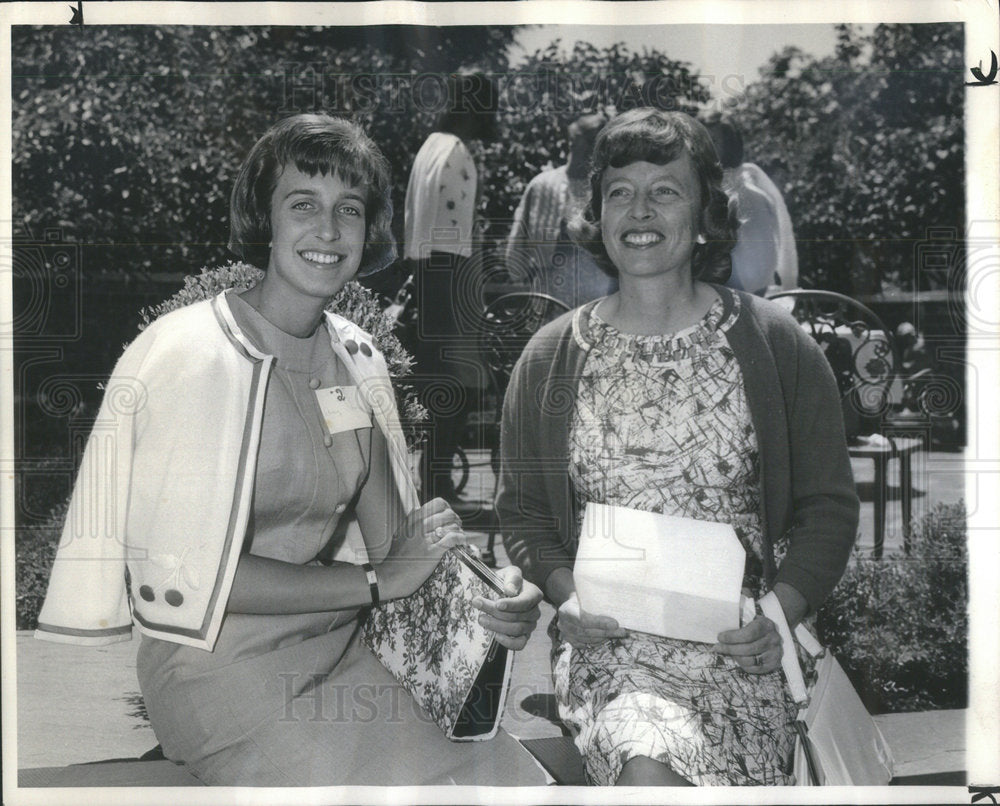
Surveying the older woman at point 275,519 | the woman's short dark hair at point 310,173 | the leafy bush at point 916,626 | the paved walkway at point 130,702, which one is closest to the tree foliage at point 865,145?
the paved walkway at point 130,702

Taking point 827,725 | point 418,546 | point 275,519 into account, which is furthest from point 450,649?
point 827,725

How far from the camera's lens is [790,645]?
2.73 meters

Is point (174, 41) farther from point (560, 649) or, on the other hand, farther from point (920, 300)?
point (920, 300)

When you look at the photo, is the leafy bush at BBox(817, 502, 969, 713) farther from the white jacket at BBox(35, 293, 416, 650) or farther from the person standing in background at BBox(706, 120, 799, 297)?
the white jacket at BBox(35, 293, 416, 650)

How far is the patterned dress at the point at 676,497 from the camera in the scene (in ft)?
8.51

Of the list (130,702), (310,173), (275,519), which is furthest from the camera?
(130,702)

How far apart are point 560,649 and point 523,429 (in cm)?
63

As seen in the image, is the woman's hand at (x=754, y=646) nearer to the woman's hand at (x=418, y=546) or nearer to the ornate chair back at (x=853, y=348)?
the ornate chair back at (x=853, y=348)

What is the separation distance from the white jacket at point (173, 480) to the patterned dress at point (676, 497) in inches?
23.5

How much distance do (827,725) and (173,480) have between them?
1.92m

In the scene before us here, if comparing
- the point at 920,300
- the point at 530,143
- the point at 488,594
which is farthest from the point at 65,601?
the point at 920,300

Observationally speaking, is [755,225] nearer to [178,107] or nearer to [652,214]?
[652,214]

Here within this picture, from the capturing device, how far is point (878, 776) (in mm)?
2879

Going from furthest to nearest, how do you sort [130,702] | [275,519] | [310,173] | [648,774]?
[130,702] < [310,173] < [275,519] < [648,774]
